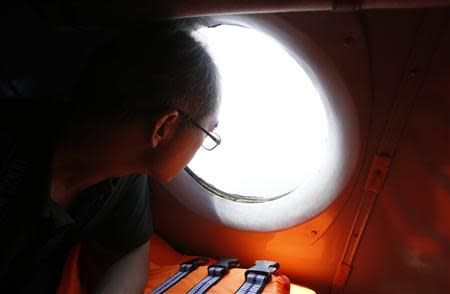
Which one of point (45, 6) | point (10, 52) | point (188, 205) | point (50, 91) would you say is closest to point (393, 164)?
point (188, 205)

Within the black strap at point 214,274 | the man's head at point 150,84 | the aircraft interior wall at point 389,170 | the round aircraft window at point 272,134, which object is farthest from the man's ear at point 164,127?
the black strap at point 214,274

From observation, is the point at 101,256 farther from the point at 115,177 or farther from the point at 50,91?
the point at 50,91

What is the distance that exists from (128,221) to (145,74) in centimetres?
59

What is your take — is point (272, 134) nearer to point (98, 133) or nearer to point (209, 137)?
point (209, 137)

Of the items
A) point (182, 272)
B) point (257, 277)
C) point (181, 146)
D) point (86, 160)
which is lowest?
point (182, 272)

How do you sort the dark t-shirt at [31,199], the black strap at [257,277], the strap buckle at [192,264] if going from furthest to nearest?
the strap buckle at [192,264]
the black strap at [257,277]
the dark t-shirt at [31,199]

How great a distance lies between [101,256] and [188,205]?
392 mm

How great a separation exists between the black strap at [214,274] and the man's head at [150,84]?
59cm

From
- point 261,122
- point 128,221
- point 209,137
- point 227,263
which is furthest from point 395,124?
point 128,221

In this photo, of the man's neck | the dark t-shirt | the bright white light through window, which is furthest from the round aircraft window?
the dark t-shirt

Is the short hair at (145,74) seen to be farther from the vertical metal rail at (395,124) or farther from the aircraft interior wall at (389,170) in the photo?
the vertical metal rail at (395,124)

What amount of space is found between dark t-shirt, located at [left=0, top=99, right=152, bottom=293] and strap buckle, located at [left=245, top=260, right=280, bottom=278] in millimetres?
553

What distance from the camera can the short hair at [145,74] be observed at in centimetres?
111

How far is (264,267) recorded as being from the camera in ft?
5.15
